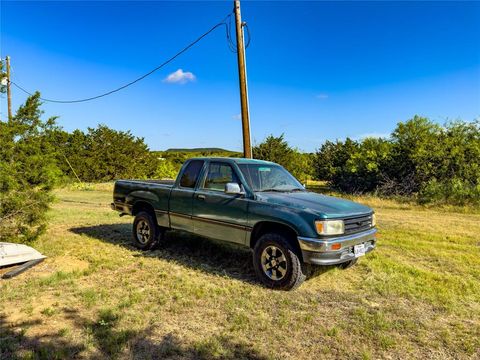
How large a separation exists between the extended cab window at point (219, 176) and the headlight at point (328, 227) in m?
1.64

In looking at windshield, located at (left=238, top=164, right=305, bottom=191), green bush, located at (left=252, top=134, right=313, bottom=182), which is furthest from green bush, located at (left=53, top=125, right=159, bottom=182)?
windshield, located at (left=238, top=164, right=305, bottom=191)

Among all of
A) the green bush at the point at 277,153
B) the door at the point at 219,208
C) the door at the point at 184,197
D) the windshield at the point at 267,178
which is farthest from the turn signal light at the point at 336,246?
the green bush at the point at 277,153

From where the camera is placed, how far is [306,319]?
395 cm

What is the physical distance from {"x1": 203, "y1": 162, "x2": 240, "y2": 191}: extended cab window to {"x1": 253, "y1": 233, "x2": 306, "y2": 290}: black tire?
3.95 ft

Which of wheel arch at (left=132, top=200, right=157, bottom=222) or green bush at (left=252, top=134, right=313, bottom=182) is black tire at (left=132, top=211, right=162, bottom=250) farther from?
green bush at (left=252, top=134, right=313, bottom=182)

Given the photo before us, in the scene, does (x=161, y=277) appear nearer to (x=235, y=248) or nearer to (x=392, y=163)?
(x=235, y=248)

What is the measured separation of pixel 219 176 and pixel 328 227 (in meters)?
2.17

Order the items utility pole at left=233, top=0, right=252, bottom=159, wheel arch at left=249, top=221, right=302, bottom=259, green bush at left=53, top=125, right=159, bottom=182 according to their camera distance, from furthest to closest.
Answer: green bush at left=53, top=125, right=159, bottom=182 → utility pole at left=233, top=0, right=252, bottom=159 → wheel arch at left=249, top=221, right=302, bottom=259

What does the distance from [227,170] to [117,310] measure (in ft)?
8.96

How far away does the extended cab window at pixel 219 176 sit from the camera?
5730 mm

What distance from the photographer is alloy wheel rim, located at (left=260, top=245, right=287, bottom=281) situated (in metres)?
4.80

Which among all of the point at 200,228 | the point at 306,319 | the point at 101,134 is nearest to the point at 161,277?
the point at 200,228

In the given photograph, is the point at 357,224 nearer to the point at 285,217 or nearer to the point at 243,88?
the point at 285,217

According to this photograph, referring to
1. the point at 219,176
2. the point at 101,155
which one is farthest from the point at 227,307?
the point at 101,155
